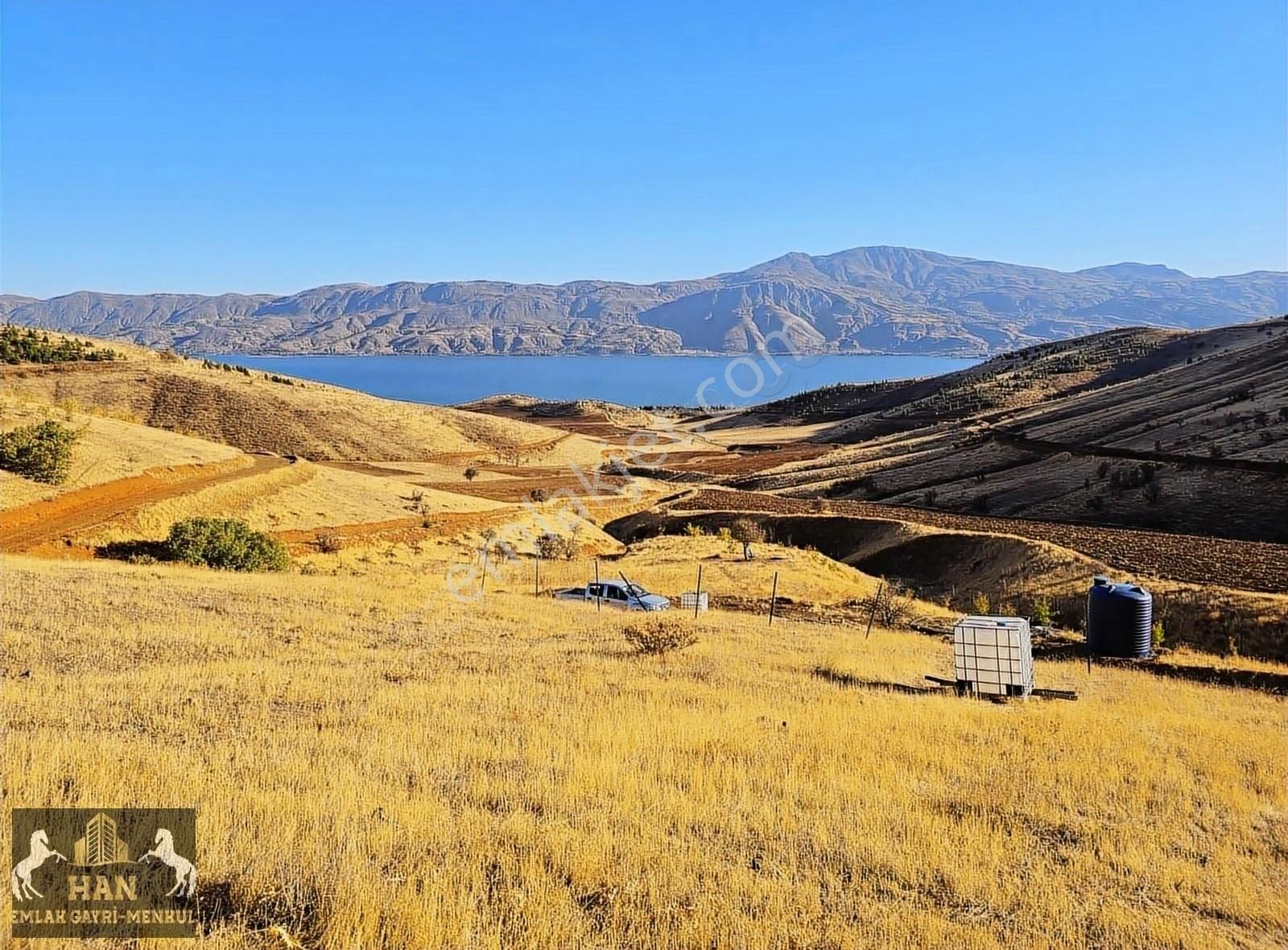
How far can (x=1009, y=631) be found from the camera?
51.9ft

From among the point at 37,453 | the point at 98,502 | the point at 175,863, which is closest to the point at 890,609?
the point at 175,863

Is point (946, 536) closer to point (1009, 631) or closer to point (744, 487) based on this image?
point (1009, 631)

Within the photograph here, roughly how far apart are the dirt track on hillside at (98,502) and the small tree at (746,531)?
24666mm

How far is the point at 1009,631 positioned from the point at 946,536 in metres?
20.1

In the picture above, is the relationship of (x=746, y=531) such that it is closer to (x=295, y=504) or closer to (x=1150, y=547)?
(x=1150, y=547)

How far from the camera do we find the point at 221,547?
2767 centimetres

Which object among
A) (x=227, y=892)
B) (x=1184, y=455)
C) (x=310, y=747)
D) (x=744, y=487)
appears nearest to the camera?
(x=227, y=892)

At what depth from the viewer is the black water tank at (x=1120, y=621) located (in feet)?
69.1

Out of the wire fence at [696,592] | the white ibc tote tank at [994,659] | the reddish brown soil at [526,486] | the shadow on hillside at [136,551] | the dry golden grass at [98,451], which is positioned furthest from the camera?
the reddish brown soil at [526,486]

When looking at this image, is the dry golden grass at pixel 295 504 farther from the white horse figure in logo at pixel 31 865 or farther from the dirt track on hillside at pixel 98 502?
the white horse figure in logo at pixel 31 865

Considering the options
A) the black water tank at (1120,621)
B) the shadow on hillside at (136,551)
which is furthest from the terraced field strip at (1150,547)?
the shadow on hillside at (136,551)

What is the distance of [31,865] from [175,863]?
935 mm

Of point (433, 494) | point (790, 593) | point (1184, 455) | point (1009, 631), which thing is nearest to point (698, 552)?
point (790, 593)

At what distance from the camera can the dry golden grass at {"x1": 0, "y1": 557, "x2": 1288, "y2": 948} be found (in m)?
5.75
